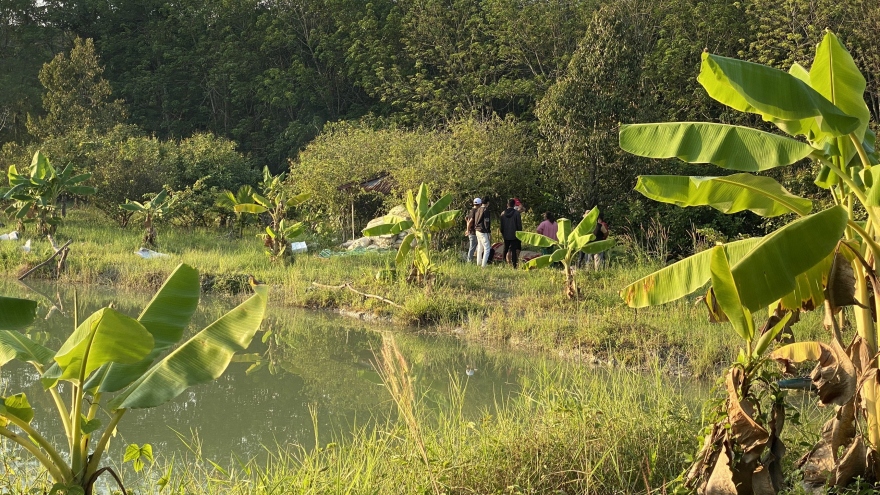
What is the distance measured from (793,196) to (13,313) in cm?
355

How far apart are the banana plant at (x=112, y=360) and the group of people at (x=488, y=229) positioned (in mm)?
10541

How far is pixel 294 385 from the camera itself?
26.4 ft

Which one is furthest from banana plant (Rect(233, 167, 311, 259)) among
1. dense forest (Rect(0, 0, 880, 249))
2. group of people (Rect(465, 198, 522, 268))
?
group of people (Rect(465, 198, 522, 268))

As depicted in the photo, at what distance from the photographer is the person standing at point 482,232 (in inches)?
555

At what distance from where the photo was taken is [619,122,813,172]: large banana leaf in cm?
414

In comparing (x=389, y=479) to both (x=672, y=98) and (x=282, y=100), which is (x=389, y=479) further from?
(x=282, y=100)

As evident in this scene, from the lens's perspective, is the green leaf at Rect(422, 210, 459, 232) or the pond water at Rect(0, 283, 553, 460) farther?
the green leaf at Rect(422, 210, 459, 232)

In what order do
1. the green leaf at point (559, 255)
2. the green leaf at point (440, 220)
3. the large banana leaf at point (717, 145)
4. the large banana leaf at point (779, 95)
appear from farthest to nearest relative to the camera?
the green leaf at point (440, 220) < the green leaf at point (559, 255) < the large banana leaf at point (717, 145) < the large banana leaf at point (779, 95)

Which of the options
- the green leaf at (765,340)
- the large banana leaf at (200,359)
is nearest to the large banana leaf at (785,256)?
the green leaf at (765,340)

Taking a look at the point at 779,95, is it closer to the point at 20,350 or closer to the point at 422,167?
the point at 20,350

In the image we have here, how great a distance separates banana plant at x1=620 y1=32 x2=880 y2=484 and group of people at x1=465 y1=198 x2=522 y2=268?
9.35 meters

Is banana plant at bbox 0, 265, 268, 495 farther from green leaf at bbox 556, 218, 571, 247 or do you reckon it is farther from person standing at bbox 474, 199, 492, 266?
person standing at bbox 474, 199, 492, 266

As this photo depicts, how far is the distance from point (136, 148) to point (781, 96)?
20798 millimetres

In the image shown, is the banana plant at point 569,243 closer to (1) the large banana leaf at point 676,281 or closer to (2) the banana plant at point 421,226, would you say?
(2) the banana plant at point 421,226
